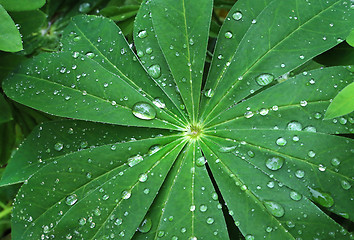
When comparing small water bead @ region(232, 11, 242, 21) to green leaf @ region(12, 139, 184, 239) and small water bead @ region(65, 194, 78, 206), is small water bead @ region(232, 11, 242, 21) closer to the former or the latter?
green leaf @ region(12, 139, 184, 239)

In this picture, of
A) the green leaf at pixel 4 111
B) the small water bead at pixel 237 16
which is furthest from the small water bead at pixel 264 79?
the green leaf at pixel 4 111

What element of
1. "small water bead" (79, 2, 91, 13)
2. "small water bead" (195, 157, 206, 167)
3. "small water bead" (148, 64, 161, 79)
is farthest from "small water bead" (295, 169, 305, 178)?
"small water bead" (79, 2, 91, 13)

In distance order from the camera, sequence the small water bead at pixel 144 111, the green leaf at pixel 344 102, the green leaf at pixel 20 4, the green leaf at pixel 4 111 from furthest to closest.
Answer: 1. the green leaf at pixel 4 111
2. the green leaf at pixel 20 4
3. the small water bead at pixel 144 111
4. the green leaf at pixel 344 102

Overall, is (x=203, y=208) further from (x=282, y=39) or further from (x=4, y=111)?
(x=4, y=111)

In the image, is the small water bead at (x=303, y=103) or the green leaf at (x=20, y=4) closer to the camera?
the small water bead at (x=303, y=103)

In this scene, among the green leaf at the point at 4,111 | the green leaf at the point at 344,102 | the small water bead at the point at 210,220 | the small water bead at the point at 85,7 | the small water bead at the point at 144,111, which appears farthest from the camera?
the small water bead at the point at 85,7

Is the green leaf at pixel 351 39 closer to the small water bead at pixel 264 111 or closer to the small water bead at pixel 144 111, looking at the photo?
the small water bead at pixel 264 111

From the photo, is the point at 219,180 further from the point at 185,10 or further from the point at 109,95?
the point at 185,10
